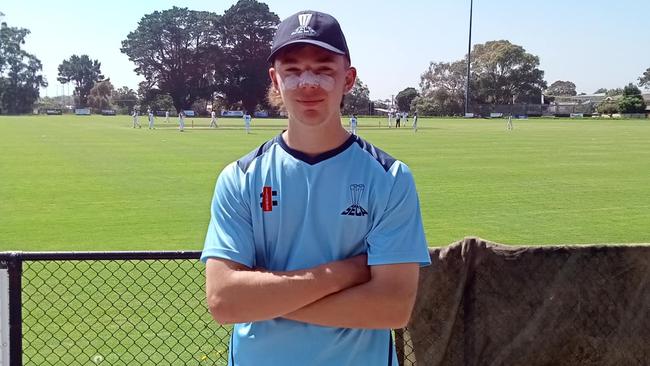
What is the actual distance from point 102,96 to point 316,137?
127334 millimetres

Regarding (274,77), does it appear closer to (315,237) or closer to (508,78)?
(315,237)

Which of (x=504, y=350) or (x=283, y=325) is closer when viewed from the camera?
(x=283, y=325)

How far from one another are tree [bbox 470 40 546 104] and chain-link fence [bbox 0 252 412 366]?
338ft

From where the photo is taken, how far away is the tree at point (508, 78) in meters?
106

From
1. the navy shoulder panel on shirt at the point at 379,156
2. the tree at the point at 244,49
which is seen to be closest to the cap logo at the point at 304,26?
the navy shoulder panel on shirt at the point at 379,156

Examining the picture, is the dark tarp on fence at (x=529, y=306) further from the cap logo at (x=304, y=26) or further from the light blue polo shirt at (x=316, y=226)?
the cap logo at (x=304, y=26)

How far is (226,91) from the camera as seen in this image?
10456 cm

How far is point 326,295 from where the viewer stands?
209 centimetres

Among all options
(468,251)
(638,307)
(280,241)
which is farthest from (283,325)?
(638,307)

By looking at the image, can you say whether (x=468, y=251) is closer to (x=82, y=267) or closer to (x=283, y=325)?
(x=283, y=325)

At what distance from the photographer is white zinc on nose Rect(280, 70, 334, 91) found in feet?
7.01

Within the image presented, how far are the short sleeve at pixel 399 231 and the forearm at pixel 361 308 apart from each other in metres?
0.08

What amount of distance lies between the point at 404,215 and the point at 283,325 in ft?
1.69

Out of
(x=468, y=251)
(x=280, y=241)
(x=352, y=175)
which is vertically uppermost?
(x=352, y=175)
